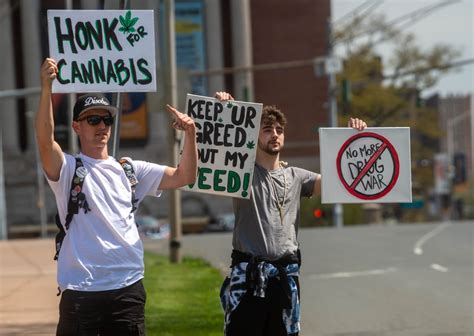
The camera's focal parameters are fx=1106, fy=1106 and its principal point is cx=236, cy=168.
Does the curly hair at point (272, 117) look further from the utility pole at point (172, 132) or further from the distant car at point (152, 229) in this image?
the distant car at point (152, 229)

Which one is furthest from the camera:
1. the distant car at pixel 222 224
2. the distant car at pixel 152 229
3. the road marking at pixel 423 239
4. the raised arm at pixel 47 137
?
the distant car at pixel 222 224

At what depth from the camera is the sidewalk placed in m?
11.0

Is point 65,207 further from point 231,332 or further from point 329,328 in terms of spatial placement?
point 329,328

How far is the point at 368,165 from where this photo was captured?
7.05 meters

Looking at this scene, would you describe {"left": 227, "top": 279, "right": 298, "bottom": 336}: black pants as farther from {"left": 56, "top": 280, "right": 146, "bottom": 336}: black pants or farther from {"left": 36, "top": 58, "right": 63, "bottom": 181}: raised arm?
{"left": 36, "top": 58, "right": 63, "bottom": 181}: raised arm

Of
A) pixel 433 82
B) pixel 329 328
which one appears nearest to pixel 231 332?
pixel 329 328

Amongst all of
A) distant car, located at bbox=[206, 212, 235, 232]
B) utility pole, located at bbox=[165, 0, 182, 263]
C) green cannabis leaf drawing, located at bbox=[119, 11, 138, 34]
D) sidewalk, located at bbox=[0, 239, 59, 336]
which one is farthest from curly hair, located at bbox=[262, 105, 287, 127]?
distant car, located at bbox=[206, 212, 235, 232]

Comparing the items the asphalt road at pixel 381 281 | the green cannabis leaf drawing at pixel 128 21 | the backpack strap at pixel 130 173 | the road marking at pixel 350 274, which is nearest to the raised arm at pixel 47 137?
the backpack strap at pixel 130 173

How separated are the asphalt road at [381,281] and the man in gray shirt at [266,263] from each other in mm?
4867

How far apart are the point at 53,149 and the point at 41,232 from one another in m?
56.0

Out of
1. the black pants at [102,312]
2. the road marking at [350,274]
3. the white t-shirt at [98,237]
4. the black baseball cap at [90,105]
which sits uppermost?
the black baseball cap at [90,105]

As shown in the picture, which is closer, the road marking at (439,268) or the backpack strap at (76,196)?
the backpack strap at (76,196)

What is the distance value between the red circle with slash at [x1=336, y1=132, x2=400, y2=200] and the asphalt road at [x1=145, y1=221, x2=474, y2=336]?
415cm

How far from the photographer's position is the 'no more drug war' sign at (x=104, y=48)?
6883 mm
